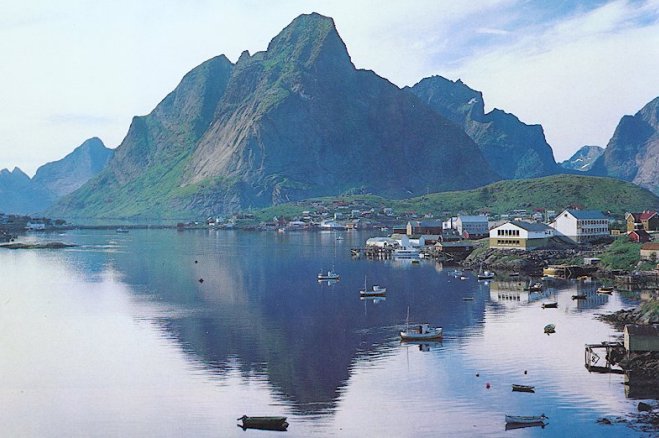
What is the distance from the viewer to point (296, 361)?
6206 cm

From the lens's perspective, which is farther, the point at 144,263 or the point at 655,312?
the point at 144,263

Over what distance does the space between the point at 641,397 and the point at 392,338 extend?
25.3m

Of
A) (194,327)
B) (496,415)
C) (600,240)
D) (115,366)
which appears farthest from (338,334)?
(600,240)

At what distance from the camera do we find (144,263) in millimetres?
151625

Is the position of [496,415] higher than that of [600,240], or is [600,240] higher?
[600,240]

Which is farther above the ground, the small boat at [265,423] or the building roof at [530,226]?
the building roof at [530,226]

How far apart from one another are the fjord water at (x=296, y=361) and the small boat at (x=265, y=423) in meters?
0.76

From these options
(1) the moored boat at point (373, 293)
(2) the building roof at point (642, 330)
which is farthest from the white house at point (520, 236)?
(2) the building roof at point (642, 330)

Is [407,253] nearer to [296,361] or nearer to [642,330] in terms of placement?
[296,361]

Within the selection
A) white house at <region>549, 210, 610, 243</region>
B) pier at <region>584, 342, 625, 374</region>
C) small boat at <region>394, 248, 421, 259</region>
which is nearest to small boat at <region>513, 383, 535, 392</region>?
pier at <region>584, 342, 625, 374</region>

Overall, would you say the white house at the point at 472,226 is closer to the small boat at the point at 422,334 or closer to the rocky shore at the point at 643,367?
the rocky shore at the point at 643,367

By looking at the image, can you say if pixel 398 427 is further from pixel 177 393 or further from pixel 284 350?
pixel 284 350

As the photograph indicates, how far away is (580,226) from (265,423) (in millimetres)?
109447

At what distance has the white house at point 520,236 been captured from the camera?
444ft
